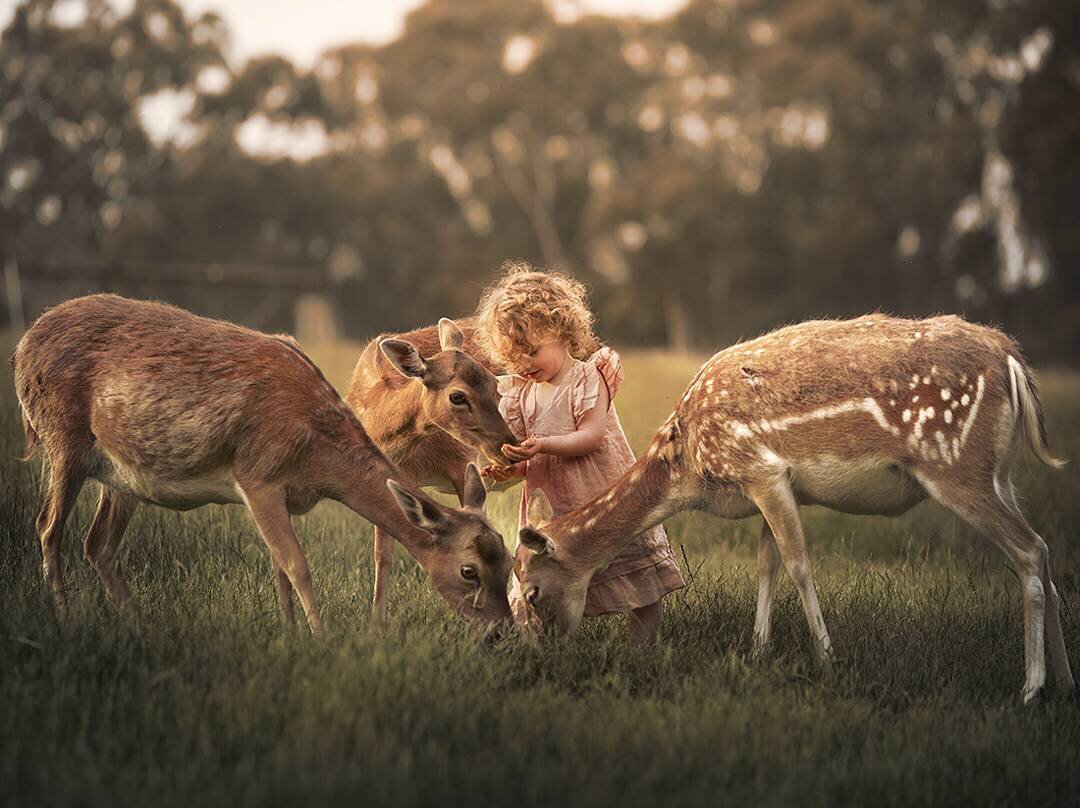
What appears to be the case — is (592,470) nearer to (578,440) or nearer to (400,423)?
(578,440)

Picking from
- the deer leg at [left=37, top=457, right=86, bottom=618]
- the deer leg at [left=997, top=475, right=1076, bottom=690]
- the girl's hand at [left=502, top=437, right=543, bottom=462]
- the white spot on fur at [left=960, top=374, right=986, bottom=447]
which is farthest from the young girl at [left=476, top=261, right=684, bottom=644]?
the deer leg at [left=37, top=457, right=86, bottom=618]

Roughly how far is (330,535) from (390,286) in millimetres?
28909

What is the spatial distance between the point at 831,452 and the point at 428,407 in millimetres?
2196

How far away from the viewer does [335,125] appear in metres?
38.0

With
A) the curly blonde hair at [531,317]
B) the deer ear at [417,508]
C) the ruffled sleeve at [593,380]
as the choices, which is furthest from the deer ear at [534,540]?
the curly blonde hair at [531,317]

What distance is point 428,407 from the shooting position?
24.1 feet

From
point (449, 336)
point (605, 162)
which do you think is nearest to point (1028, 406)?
point (449, 336)

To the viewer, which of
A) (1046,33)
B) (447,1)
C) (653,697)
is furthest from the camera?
(447,1)

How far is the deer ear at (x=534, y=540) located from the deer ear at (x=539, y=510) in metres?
0.32

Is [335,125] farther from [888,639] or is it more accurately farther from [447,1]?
[888,639]

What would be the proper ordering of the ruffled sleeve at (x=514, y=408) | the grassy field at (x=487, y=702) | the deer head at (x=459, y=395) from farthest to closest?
the ruffled sleeve at (x=514, y=408)
the deer head at (x=459, y=395)
the grassy field at (x=487, y=702)

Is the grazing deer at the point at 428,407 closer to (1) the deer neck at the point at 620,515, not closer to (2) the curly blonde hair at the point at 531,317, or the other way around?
(2) the curly blonde hair at the point at 531,317

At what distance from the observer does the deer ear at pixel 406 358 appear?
7.13 m

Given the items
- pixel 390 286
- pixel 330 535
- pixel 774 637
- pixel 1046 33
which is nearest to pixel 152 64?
pixel 390 286
